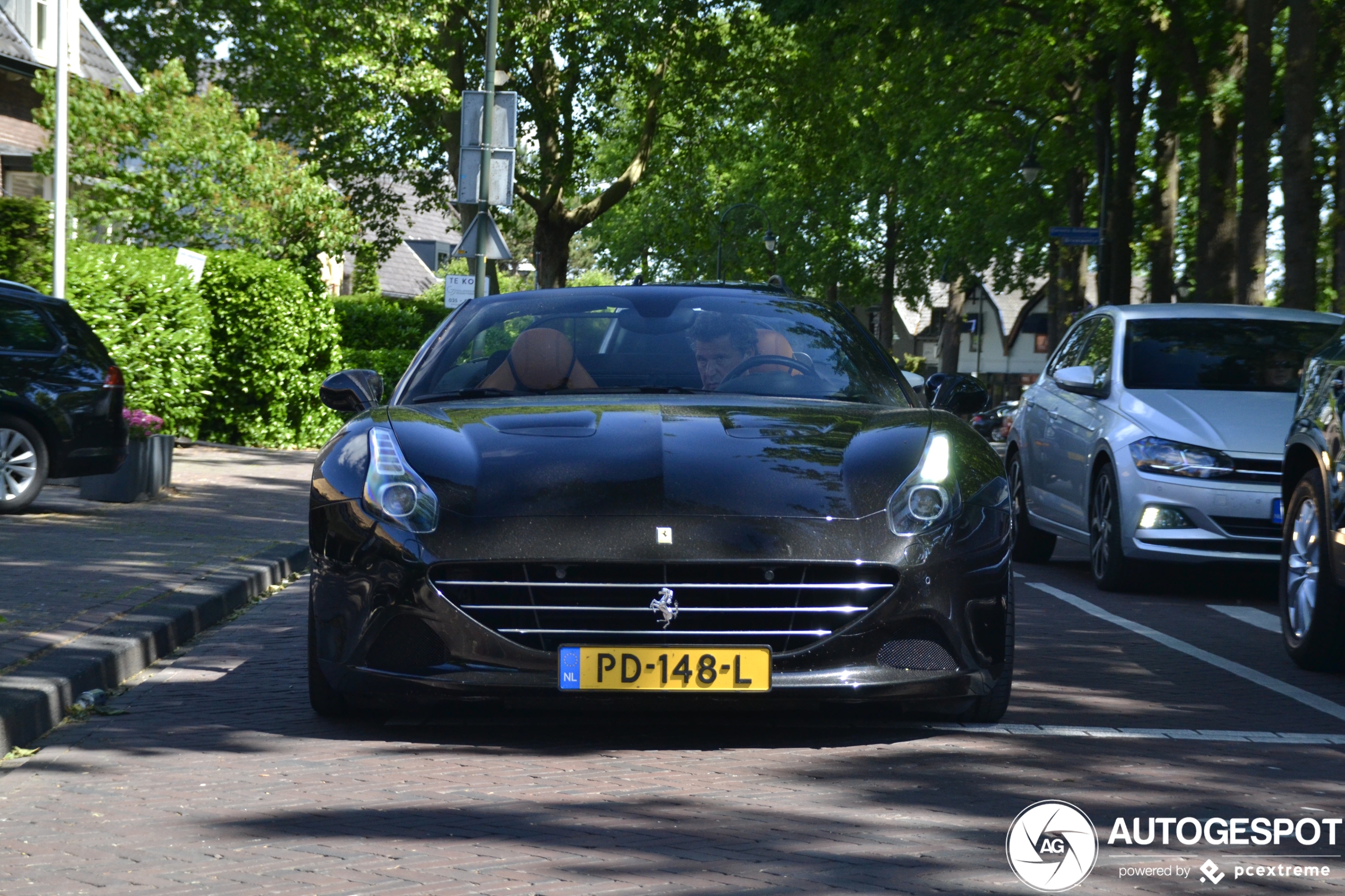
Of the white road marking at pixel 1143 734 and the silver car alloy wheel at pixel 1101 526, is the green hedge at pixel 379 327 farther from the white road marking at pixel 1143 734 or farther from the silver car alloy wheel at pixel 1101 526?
the white road marking at pixel 1143 734

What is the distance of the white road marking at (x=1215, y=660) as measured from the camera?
645 centimetres

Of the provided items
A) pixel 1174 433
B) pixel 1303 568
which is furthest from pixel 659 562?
pixel 1174 433

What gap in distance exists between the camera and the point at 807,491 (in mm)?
5176

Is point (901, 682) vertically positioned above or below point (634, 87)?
below

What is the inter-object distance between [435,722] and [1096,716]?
7.29ft

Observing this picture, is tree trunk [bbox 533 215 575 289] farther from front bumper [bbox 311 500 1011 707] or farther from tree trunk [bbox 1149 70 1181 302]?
front bumper [bbox 311 500 1011 707]

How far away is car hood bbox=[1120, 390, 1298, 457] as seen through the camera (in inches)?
389

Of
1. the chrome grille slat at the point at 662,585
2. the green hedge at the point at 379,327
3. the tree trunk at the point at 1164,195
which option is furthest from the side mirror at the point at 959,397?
the green hedge at the point at 379,327

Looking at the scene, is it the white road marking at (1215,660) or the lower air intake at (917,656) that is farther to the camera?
the white road marking at (1215,660)

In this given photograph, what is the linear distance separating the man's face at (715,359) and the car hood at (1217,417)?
4.36 m

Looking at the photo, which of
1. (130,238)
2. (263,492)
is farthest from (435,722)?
(130,238)

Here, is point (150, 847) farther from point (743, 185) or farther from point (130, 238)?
point (743, 185)

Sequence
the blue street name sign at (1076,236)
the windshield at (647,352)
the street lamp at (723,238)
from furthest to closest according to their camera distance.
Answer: the street lamp at (723,238)
the blue street name sign at (1076,236)
the windshield at (647,352)

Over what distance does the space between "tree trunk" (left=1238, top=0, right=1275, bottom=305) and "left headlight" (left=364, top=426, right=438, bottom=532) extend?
1558 centimetres
